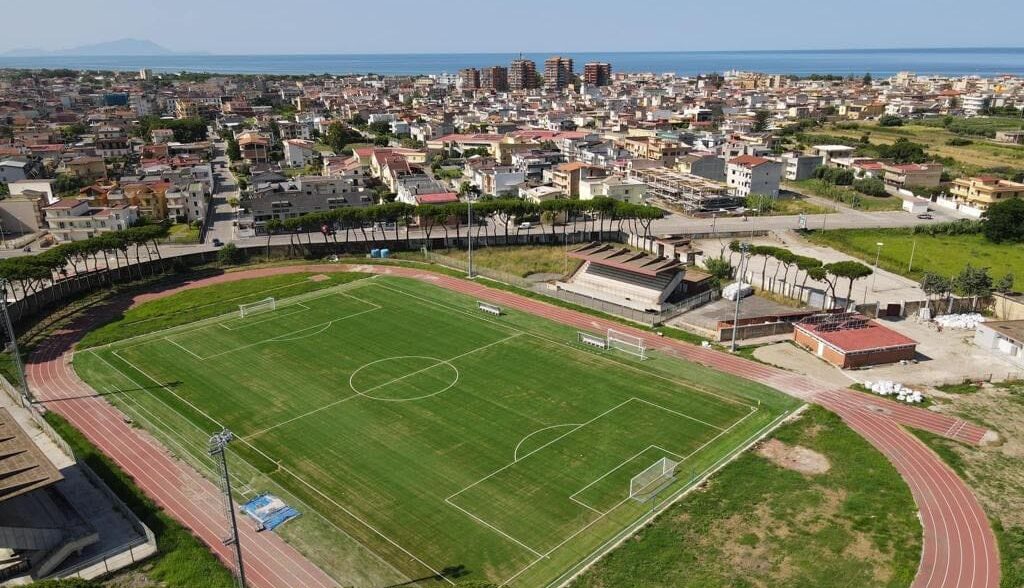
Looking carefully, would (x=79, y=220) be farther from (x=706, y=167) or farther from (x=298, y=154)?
(x=706, y=167)

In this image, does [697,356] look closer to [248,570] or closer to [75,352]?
[248,570]

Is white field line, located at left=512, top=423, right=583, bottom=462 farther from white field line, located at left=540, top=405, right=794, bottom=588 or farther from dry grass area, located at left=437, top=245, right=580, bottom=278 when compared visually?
dry grass area, located at left=437, top=245, right=580, bottom=278

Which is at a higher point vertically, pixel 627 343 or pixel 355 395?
pixel 627 343

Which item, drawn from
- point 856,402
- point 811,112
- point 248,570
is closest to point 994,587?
point 856,402

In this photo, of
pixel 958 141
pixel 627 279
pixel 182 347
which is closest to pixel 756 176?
pixel 627 279

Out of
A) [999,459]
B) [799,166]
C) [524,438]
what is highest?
[799,166]

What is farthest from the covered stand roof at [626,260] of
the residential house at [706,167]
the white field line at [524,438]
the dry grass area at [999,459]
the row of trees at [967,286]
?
the residential house at [706,167]
